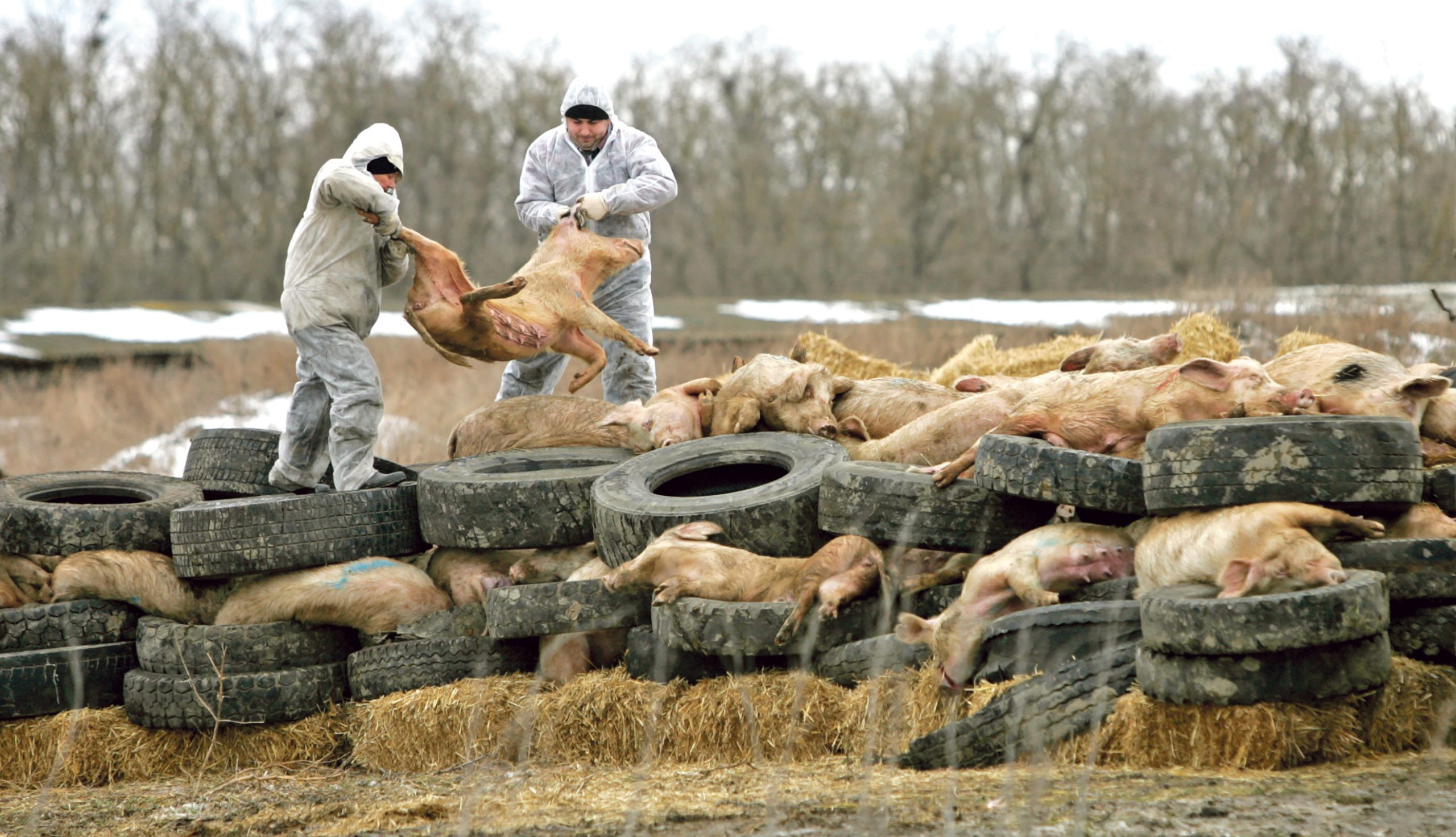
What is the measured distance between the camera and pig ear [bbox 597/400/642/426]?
8289 millimetres

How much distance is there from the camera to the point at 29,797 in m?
6.38

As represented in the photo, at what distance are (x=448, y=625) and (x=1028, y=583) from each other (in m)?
3.13

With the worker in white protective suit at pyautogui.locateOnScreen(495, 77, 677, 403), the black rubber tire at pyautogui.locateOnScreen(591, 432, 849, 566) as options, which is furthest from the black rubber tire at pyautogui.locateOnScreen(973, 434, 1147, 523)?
the worker in white protective suit at pyautogui.locateOnScreen(495, 77, 677, 403)

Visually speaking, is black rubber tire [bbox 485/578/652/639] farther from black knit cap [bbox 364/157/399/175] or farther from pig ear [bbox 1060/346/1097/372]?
pig ear [bbox 1060/346/1097/372]

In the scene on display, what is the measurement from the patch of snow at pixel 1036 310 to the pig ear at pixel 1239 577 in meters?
13.4

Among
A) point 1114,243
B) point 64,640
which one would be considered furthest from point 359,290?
point 1114,243

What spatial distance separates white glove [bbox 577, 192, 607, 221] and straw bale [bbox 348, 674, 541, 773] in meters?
3.02

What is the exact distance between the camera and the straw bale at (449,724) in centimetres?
644

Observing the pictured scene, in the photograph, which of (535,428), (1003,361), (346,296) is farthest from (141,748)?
(1003,361)

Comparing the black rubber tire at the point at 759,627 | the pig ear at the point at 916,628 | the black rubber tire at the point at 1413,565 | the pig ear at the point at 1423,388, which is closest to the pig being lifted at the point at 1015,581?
the pig ear at the point at 916,628

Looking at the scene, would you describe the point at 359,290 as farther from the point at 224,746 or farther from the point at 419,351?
the point at 419,351

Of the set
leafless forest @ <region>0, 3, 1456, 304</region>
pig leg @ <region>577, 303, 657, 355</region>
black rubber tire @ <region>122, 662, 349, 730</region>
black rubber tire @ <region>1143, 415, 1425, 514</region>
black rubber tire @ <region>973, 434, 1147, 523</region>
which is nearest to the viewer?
black rubber tire @ <region>1143, 415, 1425, 514</region>

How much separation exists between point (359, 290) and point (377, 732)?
2480 millimetres

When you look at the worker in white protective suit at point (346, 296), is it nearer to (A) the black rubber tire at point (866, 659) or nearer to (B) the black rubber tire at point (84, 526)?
(B) the black rubber tire at point (84, 526)
